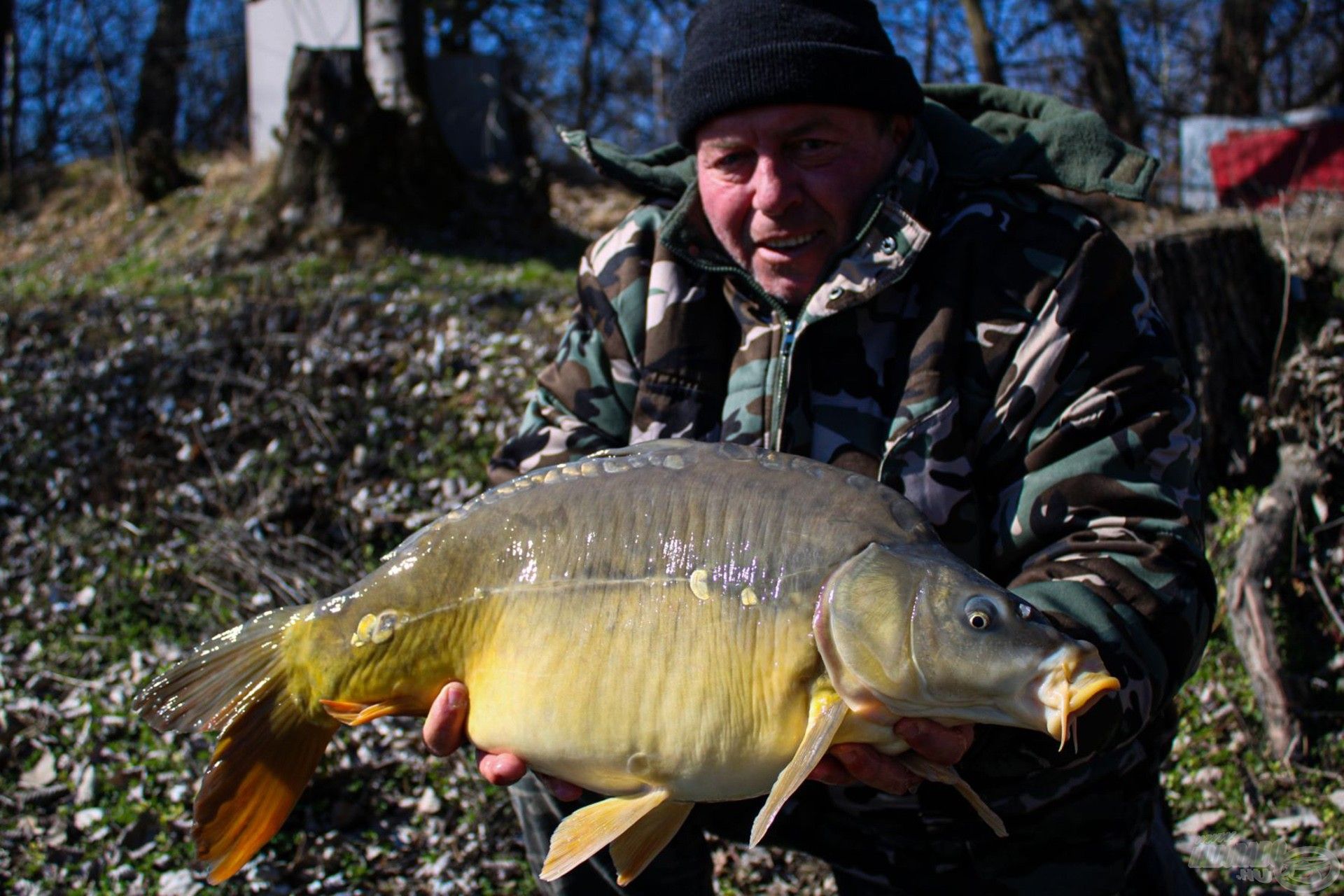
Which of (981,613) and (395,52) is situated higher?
(395,52)

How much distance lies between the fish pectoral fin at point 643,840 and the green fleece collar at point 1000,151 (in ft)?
4.41

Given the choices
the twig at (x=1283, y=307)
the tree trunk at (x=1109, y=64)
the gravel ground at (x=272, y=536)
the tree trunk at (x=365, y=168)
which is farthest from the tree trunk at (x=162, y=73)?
the twig at (x=1283, y=307)

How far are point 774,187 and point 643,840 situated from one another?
1.20 m

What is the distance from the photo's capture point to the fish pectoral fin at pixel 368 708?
6.16ft

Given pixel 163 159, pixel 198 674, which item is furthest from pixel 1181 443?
pixel 163 159

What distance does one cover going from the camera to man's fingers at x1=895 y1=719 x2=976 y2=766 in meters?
1.63

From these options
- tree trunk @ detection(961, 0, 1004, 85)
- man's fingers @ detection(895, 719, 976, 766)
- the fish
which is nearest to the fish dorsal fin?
the fish

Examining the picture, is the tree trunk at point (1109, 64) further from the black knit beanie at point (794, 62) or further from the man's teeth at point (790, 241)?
the man's teeth at point (790, 241)

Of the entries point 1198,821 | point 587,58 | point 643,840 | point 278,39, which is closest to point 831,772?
point 643,840

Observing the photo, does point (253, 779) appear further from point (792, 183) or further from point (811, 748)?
point (792, 183)

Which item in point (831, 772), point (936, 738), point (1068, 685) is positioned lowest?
point (831, 772)

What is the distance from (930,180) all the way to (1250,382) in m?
2.30

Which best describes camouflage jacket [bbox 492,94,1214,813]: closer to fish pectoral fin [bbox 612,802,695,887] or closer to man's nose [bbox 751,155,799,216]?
man's nose [bbox 751,155,799,216]

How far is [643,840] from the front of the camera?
69.8 inches
